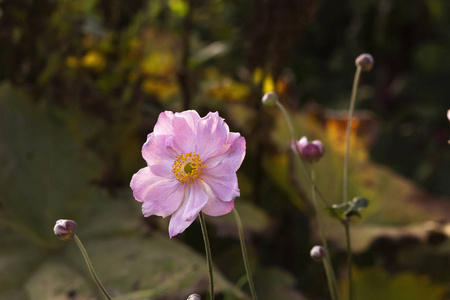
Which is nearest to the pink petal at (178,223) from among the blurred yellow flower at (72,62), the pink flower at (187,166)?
the pink flower at (187,166)

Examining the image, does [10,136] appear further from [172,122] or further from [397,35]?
[397,35]

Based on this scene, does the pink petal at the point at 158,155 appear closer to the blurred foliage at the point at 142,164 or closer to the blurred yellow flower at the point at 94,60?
the blurred foliage at the point at 142,164

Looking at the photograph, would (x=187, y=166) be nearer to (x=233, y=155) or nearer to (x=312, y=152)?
(x=233, y=155)

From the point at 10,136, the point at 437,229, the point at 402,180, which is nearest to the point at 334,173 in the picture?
the point at 402,180

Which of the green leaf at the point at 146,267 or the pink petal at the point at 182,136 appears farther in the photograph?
the green leaf at the point at 146,267

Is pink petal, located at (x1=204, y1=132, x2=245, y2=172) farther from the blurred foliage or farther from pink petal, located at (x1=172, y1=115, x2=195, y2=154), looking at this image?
the blurred foliage

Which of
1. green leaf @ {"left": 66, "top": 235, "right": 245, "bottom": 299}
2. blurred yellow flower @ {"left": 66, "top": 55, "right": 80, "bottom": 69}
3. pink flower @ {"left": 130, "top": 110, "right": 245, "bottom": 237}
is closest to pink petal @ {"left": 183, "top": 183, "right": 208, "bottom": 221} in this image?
pink flower @ {"left": 130, "top": 110, "right": 245, "bottom": 237}

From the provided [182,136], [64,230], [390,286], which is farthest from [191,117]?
[390,286]
